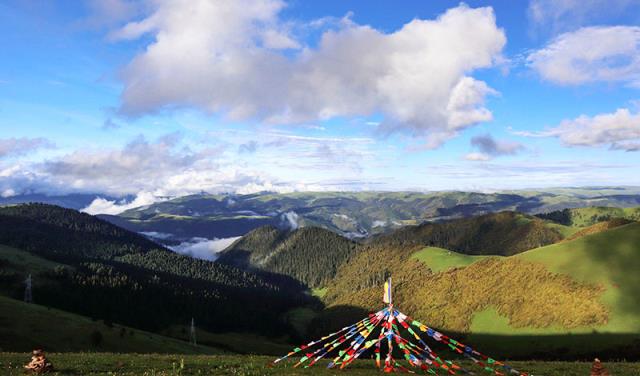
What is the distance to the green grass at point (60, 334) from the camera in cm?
8019

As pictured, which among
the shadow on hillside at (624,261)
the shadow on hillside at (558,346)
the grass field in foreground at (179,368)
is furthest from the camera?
the shadow on hillside at (624,261)

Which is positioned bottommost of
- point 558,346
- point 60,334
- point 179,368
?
point 558,346

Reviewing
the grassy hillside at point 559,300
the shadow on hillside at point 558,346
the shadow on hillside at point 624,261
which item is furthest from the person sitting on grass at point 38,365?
the shadow on hillside at point 624,261

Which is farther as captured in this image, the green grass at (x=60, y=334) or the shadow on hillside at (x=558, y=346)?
the shadow on hillside at (x=558, y=346)

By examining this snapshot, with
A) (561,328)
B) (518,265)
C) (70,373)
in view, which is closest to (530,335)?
(561,328)

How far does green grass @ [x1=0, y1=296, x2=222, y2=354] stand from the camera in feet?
263

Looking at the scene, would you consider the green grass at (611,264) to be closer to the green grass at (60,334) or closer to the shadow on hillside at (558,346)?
the shadow on hillside at (558,346)

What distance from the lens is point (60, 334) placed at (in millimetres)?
88125

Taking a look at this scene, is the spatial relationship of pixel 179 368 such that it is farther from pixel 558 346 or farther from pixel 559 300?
pixel 559 300

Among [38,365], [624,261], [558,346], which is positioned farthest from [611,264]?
[38,365]

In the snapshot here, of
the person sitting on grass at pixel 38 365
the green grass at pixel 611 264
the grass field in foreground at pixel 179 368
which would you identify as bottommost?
the green grass at pixel 611 264

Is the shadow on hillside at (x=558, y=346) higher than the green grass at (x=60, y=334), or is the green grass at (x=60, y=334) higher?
the green grass at (x=60, y=334)

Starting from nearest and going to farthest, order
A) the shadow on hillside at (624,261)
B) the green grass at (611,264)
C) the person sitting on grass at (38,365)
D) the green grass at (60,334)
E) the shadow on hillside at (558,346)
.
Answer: the person sitting on grass at (38,365) < the green grass at (60,334) < the shadow on hillside at (558,346) < the green grass at (611,264) < the shadow on hillside at (624,261)

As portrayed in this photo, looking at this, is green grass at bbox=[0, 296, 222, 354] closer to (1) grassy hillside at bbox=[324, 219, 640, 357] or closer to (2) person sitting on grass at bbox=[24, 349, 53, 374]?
(2) person sitting on grass at bbox=[24, 349, 53, 374]
